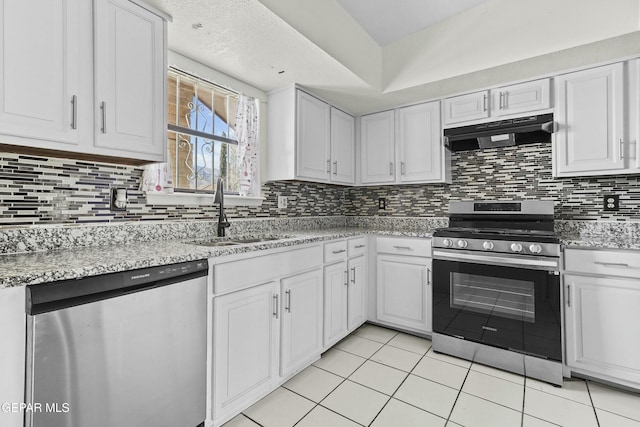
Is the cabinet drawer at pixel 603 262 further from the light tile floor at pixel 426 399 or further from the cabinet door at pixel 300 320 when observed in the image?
the cabinet door at pixel 300 320

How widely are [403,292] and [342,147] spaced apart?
5.11 feet

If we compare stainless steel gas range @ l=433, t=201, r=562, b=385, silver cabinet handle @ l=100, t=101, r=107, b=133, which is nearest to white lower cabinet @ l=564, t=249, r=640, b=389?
stainless steel gas range @ l=433, t=201, r=562, b=385

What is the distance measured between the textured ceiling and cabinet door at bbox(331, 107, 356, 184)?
0.80m

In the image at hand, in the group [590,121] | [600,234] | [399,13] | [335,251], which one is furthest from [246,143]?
[600,234]

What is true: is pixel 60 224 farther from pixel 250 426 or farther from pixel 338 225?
pixel 338 225

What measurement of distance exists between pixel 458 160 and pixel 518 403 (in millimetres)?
2074

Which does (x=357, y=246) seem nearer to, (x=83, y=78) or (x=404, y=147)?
(x=404, y=147)

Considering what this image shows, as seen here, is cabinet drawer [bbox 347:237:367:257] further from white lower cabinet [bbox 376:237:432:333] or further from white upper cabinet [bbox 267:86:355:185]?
white upper cabinet [bbox 267:86:355:185]

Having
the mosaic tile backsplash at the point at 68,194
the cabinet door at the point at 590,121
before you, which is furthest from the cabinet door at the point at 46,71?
the cabinet door at the point at 590,121

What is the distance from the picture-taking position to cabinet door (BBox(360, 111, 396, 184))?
316 centimetres

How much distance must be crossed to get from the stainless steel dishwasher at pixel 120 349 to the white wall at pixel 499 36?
2.38 meters

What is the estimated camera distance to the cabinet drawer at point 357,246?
2.66 metres

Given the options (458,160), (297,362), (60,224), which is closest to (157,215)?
(60,224)

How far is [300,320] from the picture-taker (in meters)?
2.09
